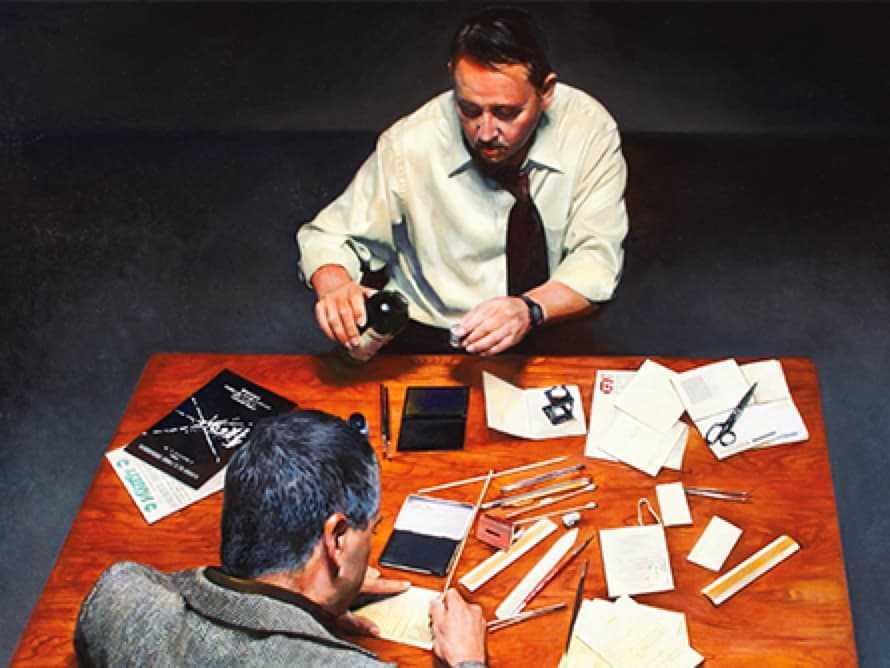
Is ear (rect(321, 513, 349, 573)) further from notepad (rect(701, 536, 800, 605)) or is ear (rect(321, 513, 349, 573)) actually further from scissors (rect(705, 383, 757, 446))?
scissors (rect(705, 383, 757, 446))

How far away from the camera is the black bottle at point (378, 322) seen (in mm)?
2406

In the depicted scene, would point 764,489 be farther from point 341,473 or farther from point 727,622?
point 341,473

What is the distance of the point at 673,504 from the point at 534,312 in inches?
23.0

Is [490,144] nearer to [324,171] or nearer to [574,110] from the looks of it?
[574,110]

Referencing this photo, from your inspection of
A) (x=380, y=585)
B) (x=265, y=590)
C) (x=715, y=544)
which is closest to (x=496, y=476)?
(x=380, y=585)

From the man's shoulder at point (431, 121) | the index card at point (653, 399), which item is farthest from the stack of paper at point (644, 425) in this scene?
the man's shoulder at point (431, 121)

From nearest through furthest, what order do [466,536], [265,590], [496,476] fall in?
[265,590] → [466,536] → [496,476]

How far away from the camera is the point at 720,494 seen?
7.12ft

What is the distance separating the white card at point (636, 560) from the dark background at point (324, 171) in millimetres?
1717

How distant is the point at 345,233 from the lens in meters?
2.67

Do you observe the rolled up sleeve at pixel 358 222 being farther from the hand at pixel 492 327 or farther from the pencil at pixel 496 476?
the pencil at pixel 496 476

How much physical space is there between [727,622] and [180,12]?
12.1 feet

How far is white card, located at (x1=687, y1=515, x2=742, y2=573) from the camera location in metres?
2.04

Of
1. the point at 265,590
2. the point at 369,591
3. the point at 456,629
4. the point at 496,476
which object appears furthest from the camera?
the point at 496,476
